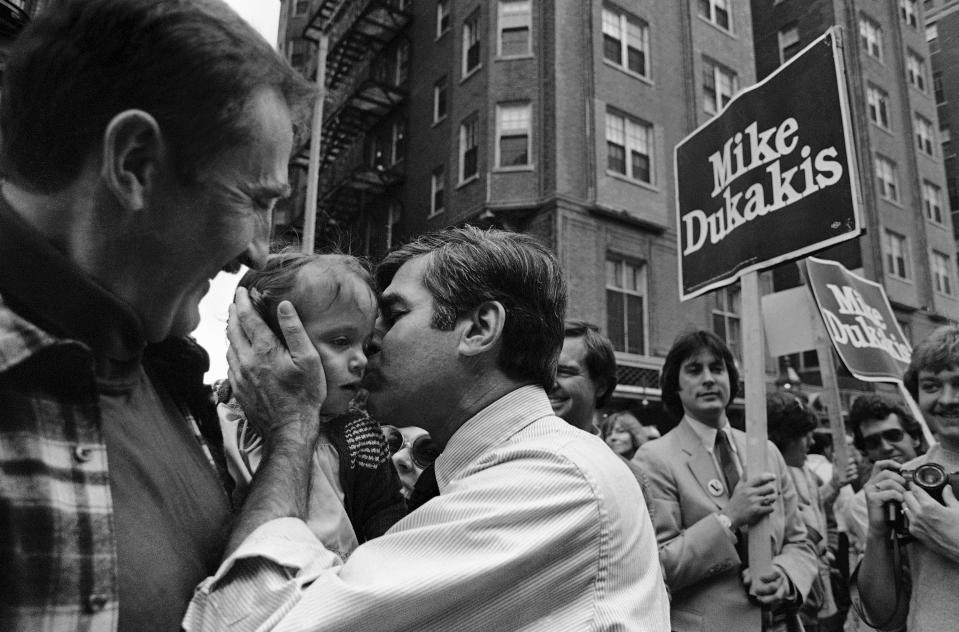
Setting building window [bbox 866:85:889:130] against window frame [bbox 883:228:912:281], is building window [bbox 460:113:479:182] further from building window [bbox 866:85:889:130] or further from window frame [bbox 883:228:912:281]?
building window [bbox 866:85:889:130]

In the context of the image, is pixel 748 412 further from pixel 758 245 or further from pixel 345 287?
pixel 345 287

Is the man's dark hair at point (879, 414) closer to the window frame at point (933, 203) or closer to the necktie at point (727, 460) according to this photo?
the necktie at point (727, 460)

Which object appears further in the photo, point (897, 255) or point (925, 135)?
point (925, 135)

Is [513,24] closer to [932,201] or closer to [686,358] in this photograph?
[686,358]

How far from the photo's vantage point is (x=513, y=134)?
17.1m

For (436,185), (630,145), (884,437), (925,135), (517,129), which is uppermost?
(925,135)

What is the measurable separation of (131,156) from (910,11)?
33004mm

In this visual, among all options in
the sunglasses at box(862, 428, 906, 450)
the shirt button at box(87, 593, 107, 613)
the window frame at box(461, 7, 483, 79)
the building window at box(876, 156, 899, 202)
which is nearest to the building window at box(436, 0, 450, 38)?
the window frame at box(461, 7, 483, 79)

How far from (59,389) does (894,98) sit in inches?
1148

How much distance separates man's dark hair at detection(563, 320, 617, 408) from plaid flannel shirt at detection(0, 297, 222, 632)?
Answer: 2906 millimetres

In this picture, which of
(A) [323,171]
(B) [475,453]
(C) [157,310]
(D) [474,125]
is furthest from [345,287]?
(A) [323,171]

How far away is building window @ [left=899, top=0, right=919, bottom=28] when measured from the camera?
27141 millimetres

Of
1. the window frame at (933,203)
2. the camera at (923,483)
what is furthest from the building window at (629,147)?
the camera at (923,483)

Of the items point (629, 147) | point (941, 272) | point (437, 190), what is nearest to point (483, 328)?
point (629, 147)
